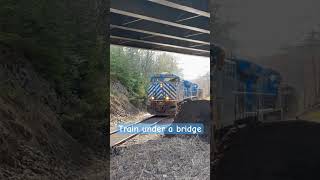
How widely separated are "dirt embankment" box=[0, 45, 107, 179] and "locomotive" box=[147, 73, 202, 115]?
3.43 ft

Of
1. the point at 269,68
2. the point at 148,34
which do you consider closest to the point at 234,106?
the point at 269,68

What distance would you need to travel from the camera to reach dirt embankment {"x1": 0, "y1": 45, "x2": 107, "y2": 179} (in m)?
4.15

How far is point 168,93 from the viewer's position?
3.80 meters

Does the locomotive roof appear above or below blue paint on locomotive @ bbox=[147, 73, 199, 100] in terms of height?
above

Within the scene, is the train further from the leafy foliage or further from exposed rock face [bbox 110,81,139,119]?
exposed rock face [bbox 110,81,139,119]

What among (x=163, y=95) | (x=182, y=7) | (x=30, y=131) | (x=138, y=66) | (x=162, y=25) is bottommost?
(x=30, y=131)

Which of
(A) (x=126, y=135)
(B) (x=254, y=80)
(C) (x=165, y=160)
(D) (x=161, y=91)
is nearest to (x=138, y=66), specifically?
(D) (x=161, y=91)

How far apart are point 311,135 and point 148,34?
5.74 ft

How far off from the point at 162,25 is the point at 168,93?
0.65 meters

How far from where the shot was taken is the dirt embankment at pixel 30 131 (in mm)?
4152

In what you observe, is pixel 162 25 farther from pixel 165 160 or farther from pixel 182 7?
pixel 165 160

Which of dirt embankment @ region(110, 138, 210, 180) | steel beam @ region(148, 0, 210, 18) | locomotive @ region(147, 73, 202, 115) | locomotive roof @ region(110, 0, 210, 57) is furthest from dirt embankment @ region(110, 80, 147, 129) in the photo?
steel beam @ region(148, 0, 210, 18)

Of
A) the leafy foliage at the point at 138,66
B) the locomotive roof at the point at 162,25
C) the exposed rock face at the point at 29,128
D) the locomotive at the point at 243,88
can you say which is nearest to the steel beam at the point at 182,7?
the locomotive roof at the point at 162,25

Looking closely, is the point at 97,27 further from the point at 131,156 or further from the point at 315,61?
the point at 315,61
